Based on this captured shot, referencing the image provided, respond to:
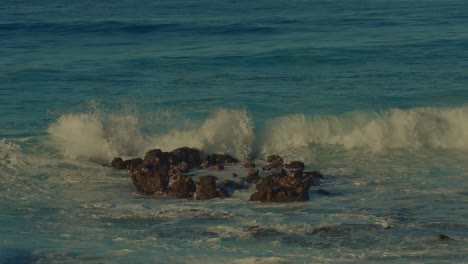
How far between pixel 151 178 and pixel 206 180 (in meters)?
1.14

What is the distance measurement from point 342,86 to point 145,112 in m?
7.26

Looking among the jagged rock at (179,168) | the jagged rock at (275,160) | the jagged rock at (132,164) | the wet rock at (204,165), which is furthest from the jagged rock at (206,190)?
the jagged rock at (275,160)

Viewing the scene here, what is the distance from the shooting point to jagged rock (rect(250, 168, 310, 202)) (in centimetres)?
1731

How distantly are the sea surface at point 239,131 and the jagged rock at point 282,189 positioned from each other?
236 mm

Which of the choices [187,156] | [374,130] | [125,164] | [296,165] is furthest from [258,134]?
[125,164]

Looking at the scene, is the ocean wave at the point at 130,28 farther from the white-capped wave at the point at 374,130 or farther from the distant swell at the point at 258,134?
the distant swell at the point at 258,134

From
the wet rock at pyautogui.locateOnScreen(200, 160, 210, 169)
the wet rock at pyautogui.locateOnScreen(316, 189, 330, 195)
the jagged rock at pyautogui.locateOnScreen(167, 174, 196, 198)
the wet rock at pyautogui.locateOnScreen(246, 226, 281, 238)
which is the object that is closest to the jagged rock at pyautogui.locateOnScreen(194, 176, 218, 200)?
the jagged rock at pyautogui.locateOnScreen(167, 174, 196, 198)

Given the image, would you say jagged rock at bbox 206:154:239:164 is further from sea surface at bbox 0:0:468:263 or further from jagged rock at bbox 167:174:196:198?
jagged rock at bbox 167:174:196:198

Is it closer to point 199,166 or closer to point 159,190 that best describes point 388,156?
point 199,166

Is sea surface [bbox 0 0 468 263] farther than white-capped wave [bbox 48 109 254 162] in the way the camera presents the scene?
No

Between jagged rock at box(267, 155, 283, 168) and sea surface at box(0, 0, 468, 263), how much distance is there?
71 cm

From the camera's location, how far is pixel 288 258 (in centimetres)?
1395

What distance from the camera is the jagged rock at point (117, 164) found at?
66.7ft

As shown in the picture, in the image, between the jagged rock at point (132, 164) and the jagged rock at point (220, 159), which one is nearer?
the jagged rock at point (132, 164)
